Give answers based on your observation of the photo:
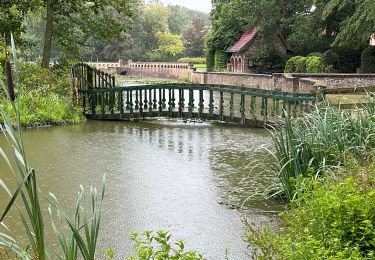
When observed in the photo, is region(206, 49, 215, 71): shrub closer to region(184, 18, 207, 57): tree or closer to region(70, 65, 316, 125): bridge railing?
region(184, 18, 207, 57): tree

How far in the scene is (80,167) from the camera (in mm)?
8953

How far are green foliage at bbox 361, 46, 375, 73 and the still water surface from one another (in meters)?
21.8

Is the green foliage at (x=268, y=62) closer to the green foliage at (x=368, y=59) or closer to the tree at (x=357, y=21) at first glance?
the green foliage at (x=368, y=59)

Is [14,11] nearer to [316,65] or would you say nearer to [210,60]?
[316,65]

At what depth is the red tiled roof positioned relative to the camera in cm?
4391

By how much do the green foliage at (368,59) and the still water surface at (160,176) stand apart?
21.8 metres

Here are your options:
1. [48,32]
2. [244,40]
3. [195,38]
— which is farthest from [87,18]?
[195,38]

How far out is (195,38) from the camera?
269 ft

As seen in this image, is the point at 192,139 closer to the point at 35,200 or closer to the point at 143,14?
the point at 35,200

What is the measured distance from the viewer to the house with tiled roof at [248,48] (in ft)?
139

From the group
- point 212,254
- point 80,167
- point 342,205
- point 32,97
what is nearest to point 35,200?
point 342,205

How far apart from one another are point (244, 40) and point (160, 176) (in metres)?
37.7

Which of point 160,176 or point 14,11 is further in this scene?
point 14,11

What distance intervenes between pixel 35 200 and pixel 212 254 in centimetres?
264
